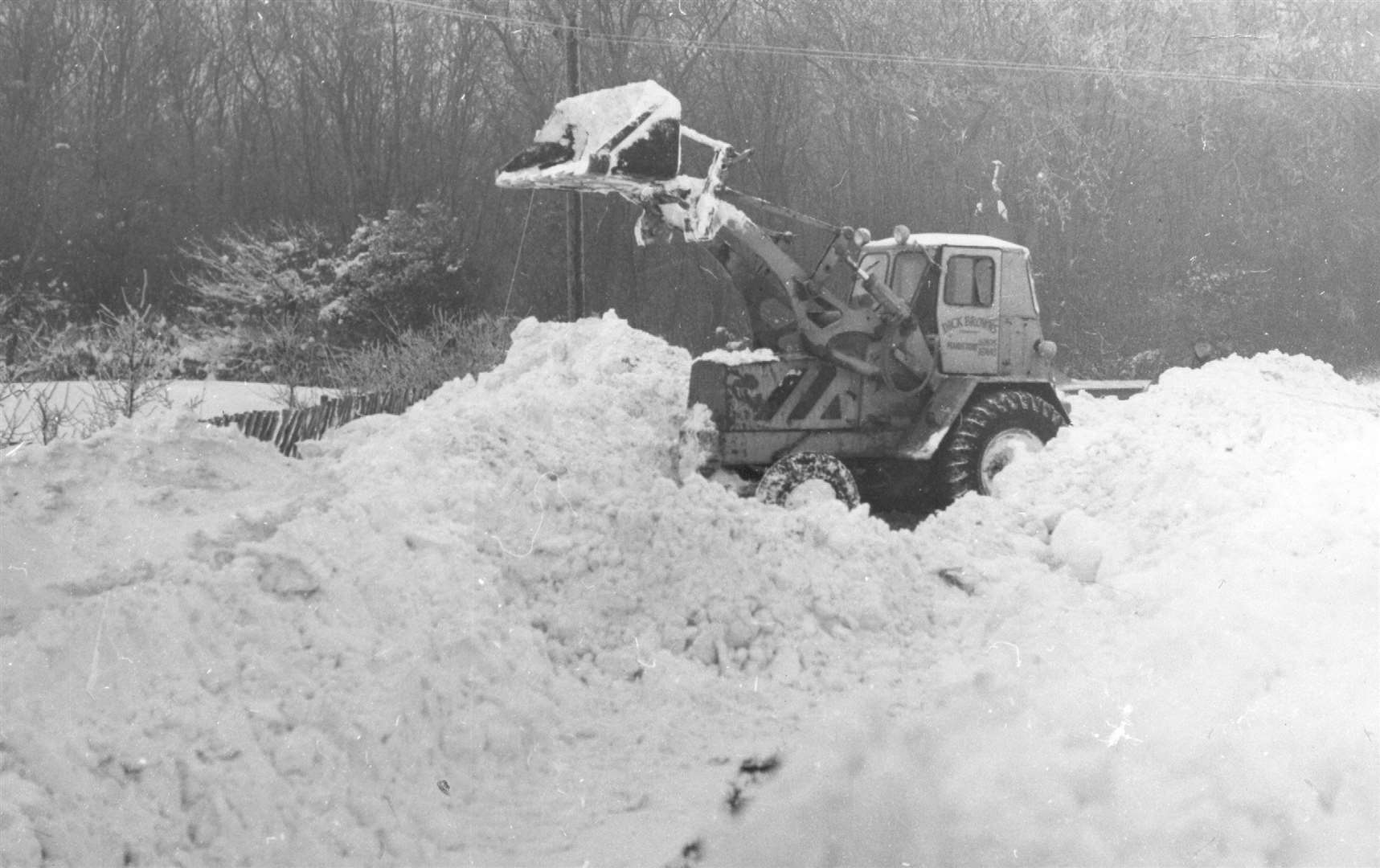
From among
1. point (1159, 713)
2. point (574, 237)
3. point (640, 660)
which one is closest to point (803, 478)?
point (640, 660)

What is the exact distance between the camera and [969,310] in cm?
1173

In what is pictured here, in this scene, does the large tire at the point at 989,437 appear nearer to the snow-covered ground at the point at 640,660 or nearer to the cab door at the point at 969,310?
the cab door at the point at 969,310

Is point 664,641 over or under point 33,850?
under

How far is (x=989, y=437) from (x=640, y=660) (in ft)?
17.1

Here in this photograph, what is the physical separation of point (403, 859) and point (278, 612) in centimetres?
138

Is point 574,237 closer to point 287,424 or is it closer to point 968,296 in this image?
point 287,424

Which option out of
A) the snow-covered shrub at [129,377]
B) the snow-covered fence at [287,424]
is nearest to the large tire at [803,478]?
the snow-covered fence at [287,424]

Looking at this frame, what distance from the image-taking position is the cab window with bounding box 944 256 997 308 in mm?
11648

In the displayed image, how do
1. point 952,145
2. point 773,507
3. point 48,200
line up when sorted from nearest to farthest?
point 773,507, point 48,200, point 952,145

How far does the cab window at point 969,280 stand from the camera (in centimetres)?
1165

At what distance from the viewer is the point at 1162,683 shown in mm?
6152

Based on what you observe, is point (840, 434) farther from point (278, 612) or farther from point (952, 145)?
point (952, 145)

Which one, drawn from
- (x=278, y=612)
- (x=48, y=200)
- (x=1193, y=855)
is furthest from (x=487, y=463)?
(x=48, y=200)

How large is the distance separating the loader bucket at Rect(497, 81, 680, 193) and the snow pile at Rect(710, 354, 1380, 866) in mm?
3940
